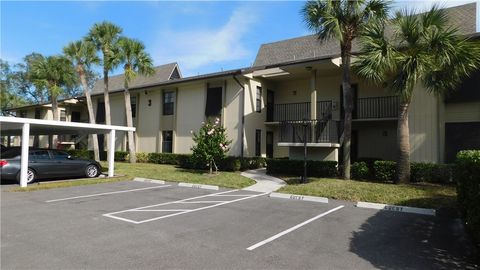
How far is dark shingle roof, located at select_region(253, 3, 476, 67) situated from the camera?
19.0m

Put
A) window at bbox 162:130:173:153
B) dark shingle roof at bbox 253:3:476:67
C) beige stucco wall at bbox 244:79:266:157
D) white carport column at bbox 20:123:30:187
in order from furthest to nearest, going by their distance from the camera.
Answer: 1. window at bbox 162:130:173:153
2. beige stucco wall at bbox 244:79:266:157
3. dark shingle roof at bbox 253:3:476:67
4. white carport column at bbox 20:123:30:187

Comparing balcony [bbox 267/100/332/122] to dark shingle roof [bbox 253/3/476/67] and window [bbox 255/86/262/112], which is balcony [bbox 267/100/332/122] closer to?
window [bbox 255/86/262/112]

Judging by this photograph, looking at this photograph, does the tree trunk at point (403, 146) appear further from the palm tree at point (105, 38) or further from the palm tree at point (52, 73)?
the palm tree at point (52, 73)

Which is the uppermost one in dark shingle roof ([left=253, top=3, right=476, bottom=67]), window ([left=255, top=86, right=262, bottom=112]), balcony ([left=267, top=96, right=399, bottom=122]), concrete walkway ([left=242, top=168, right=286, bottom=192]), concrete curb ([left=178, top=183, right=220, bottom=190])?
dark shingle roof ([left=253, top=3, right=476, bottom=67])

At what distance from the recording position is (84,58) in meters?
24.6

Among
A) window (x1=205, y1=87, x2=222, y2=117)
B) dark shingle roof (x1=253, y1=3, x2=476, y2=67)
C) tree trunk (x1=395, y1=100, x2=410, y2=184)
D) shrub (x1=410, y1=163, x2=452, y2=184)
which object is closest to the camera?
tree trunk (x1=395, y1=100, x2=410, y2=184)

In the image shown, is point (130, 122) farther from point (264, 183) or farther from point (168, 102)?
point (264, 183)

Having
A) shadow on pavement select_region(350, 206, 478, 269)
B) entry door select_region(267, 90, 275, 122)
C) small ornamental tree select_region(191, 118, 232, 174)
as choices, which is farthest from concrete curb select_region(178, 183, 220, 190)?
entry door select_region(267, 90, 275, 122)

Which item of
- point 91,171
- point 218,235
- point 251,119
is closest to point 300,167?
point 251,119

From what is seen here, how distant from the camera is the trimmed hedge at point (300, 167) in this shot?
15.4 meters

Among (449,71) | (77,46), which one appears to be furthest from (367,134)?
(77,46)

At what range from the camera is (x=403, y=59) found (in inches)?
471

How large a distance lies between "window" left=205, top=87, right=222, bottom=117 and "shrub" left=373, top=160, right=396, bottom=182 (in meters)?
10.3

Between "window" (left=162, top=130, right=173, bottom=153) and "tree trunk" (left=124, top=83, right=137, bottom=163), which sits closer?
"tree trunk" (left=124, top=83, right=137, bottom=163)
